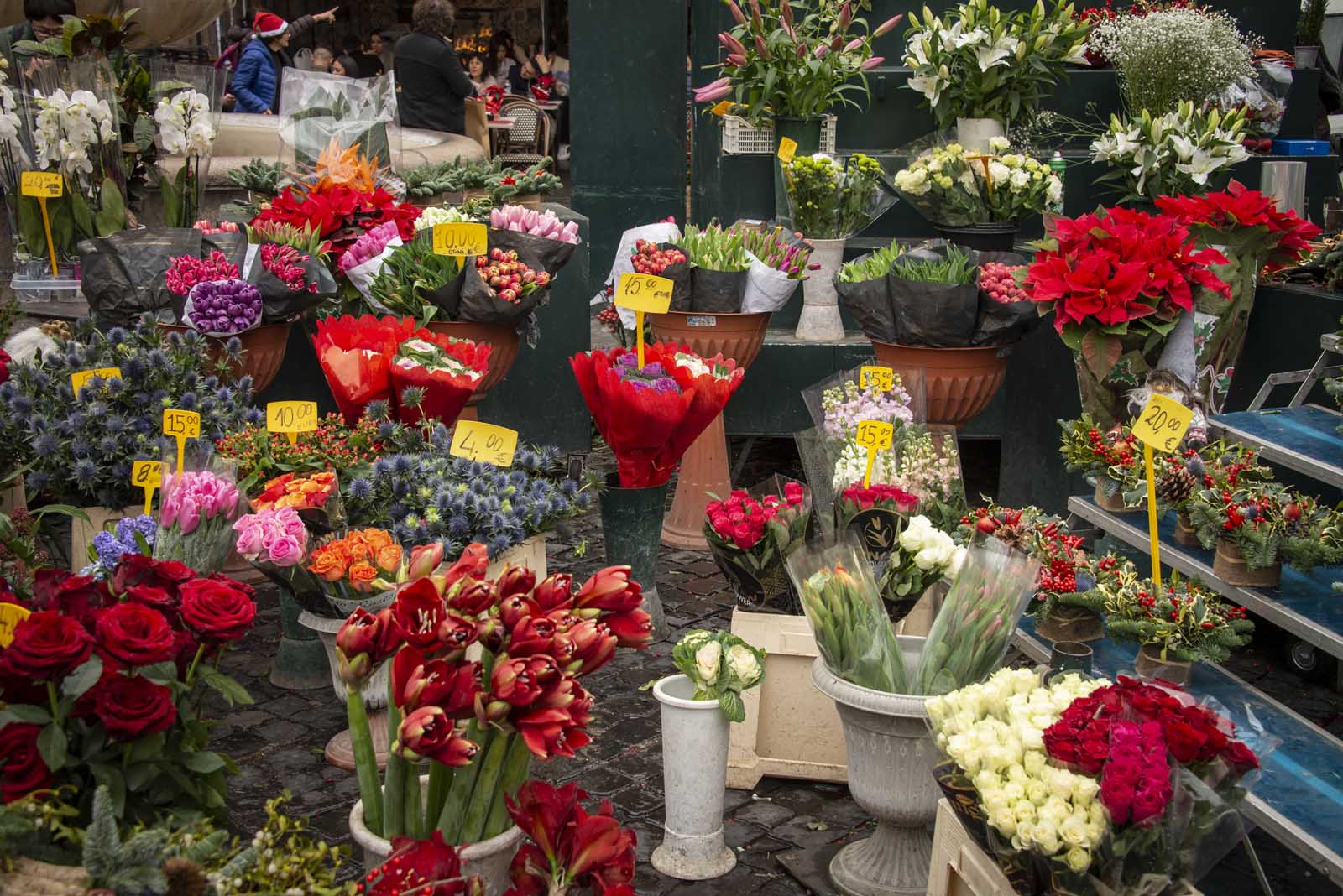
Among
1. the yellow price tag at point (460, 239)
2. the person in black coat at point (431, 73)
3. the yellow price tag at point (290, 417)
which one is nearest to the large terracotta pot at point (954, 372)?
the yellow price tag at point (460, 239)

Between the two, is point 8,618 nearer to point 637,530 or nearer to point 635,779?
point 635,779

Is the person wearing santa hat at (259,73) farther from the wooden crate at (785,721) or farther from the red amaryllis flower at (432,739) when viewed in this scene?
the red amaryllis flower at (432,739)

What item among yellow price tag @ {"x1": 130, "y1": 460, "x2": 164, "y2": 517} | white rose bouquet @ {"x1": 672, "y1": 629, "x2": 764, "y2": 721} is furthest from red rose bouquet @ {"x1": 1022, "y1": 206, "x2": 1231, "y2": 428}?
yellow price tag @ {"x1": 130, "y1": 460, "x2": 164, "y2": 517}

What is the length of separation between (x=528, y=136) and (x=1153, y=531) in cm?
1238

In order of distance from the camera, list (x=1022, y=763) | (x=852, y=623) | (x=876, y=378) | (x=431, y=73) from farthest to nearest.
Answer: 1. (x=431, y=73)
2. (x=876, y=378)
3. (x=852, y=623)
4. (x=1022, y=763)

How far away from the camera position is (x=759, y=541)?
3.51 m

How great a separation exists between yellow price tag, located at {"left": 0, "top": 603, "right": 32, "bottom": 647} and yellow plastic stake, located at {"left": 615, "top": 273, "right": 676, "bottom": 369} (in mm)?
2545

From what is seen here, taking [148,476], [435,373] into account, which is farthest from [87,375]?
[435,373]

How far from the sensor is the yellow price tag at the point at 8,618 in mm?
2109

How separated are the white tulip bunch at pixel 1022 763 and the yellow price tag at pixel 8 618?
1.58 metres

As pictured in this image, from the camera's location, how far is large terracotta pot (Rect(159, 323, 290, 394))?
188 inches

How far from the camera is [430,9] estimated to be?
8406 millimetres

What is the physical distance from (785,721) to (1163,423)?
1.26 metres

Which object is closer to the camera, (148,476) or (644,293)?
(148,476)
